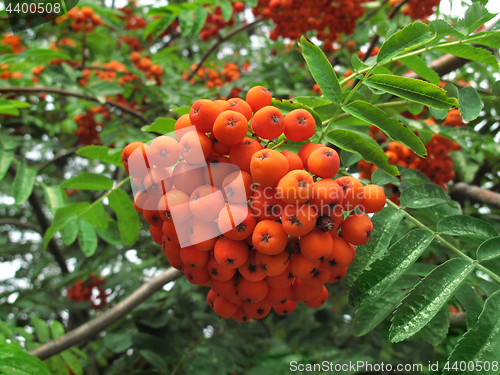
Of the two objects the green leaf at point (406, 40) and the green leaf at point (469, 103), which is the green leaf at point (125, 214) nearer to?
the green leaf at point (406, 40)

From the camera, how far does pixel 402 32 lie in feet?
4.04

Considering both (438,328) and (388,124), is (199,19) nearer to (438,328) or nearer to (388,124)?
(388,124)

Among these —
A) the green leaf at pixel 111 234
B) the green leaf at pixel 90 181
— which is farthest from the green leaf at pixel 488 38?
the green leaf at pixel 111 234

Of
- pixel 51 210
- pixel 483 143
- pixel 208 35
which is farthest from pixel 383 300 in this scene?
pixel 208 35

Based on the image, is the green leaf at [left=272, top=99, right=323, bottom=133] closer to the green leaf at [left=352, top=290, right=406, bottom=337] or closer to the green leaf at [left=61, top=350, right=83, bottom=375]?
the green leaf at [left=352, top=290, right=406, bottom=337]

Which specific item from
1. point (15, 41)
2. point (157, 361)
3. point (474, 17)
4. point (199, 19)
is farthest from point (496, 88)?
point (15, 41)

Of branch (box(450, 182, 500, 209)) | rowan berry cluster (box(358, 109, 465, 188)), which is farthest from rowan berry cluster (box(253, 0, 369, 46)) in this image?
branch (box(450, 182, 500, 209))

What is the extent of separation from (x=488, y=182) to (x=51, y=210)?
148 inches

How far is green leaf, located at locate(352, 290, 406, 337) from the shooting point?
133cm

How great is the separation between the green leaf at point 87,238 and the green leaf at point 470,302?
201cm

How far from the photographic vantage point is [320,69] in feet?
4.34

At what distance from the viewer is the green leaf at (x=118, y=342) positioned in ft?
7.68

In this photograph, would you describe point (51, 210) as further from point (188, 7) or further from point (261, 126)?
point (188, 7)

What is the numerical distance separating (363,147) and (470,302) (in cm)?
79
